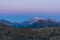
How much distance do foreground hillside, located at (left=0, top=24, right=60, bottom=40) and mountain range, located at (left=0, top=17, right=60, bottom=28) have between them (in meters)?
0.05

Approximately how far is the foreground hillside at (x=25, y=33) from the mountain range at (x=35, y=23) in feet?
0.15

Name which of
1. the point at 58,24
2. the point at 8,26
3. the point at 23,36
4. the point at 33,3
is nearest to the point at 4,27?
the point at 8,26

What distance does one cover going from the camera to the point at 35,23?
395cm

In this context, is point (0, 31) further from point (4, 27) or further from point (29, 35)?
point (29, 35)

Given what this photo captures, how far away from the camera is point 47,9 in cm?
396

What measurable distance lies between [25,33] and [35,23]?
209 mm

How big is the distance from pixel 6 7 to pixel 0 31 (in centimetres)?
37

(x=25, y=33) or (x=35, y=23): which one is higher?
(x=35, y=23)

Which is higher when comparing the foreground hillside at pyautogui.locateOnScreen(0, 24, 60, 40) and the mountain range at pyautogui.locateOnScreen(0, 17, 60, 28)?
the mountain range at pyautogui.locateOnScreen(0, 17, 60, 28)

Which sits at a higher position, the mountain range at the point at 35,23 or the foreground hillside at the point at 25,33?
the mountain range at the point at 35,23

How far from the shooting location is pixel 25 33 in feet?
13.0

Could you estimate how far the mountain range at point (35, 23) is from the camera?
12.9 feet

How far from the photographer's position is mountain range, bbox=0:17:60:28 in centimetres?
392

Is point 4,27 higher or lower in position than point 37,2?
lower
